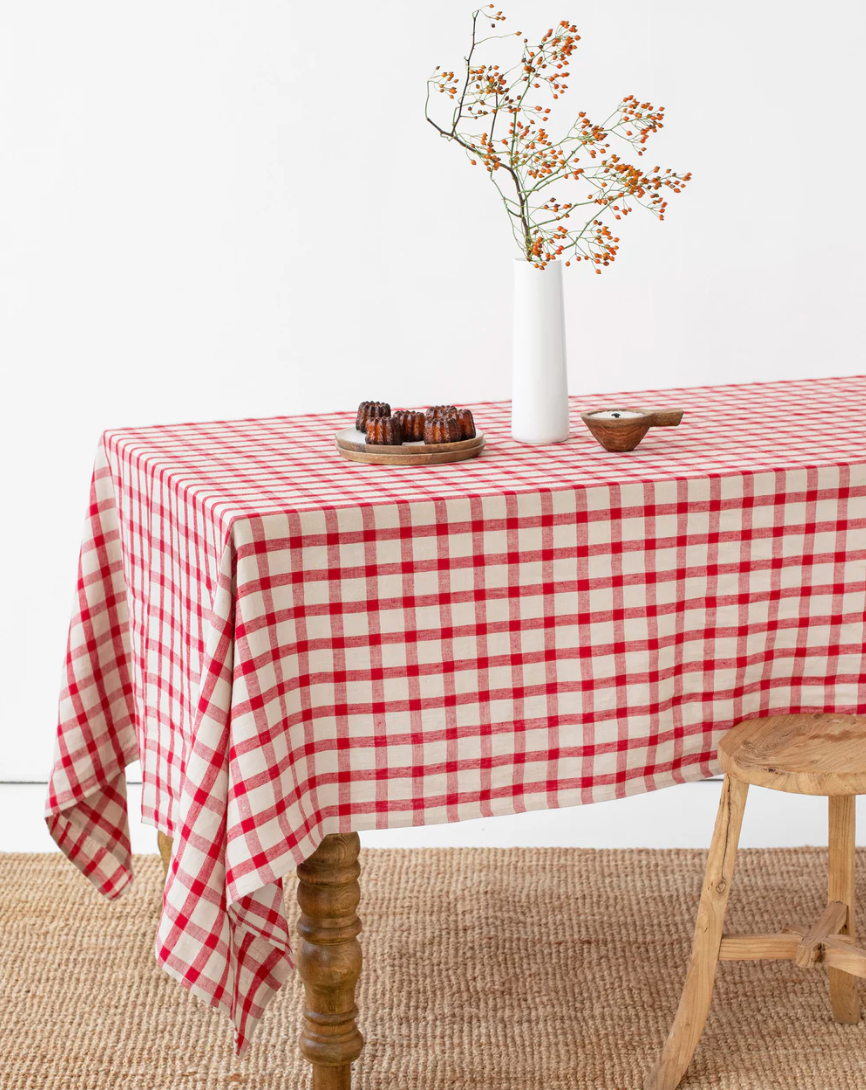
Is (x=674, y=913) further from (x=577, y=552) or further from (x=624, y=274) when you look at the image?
(x=624, y=274)

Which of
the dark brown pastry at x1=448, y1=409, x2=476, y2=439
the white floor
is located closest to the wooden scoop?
the dark brown pastry at x1=448, y1=409, x2=476, y2=439

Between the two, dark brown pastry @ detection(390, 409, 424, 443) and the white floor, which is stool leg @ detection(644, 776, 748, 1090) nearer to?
dark brown pastry @ detection(390, 409, 424, 443)

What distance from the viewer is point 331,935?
1.79 m

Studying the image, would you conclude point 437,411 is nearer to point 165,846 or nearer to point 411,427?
point 411,427

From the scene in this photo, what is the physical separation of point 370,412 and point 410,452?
5.1 inches

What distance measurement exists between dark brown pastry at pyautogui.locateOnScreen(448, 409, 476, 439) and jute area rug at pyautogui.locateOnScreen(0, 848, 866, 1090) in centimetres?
95

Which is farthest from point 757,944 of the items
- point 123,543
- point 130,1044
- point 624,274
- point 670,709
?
point 624,274

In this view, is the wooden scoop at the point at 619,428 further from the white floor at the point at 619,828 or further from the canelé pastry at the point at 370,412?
the white floor at the point at 619,828

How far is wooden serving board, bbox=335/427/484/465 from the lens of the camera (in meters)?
1.95

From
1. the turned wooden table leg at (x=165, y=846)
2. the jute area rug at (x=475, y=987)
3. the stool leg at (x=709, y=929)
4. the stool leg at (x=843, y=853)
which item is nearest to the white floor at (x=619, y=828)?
the jute area rug at (x=475, y=987)

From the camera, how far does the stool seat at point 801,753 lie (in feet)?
5.72

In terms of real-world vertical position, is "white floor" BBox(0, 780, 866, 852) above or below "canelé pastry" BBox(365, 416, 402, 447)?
below

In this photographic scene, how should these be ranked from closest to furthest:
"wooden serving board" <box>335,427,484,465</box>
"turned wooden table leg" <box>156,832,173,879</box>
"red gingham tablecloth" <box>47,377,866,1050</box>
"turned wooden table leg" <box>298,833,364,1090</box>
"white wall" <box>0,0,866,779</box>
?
1. "red gingham tablecloth" <box>47,377,866,1050</box>
2. "turned wooden table leg" <box>298,833,364,1090</box>
3. "wooden serving board" <box>335,427,484,465</box>
4. "turned wooden table leg" <box>156,832,173,879</box>
5. "white wall" <box>0,0,866,779</box>

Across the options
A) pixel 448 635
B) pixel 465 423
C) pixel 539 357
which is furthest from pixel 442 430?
pixel 448 635
